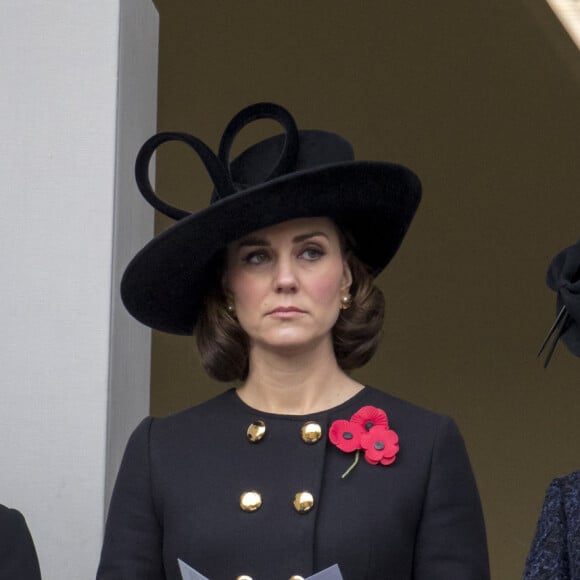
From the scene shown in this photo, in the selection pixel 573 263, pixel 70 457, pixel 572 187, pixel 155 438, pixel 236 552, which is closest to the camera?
pixel 573 263

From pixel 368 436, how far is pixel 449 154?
2.76 m

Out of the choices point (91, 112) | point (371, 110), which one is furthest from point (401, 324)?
point (91, 112)

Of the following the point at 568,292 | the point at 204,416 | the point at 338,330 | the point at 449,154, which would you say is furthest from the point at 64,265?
the point at 449,154

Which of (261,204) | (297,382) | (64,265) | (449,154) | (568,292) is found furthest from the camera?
(449,154)

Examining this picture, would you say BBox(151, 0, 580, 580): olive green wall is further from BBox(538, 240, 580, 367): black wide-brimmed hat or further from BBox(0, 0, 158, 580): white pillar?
BBox(538, 240, 580, 367): black wide-brimmed hat

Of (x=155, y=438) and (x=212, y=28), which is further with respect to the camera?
(x=212, y=28)

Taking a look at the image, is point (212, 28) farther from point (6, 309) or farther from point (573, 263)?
point (573, 263)

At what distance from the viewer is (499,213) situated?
186 inches

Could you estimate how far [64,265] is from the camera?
2764 millimetres

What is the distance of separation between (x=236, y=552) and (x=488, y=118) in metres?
2.98

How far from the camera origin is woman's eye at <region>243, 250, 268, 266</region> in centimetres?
214

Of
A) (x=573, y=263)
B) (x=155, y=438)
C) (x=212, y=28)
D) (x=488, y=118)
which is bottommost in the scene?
(x=155, y=438)

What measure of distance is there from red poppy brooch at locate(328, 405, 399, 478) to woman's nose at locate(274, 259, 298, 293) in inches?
9.4

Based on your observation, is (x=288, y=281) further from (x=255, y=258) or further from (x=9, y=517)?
(x=9, y=517)
